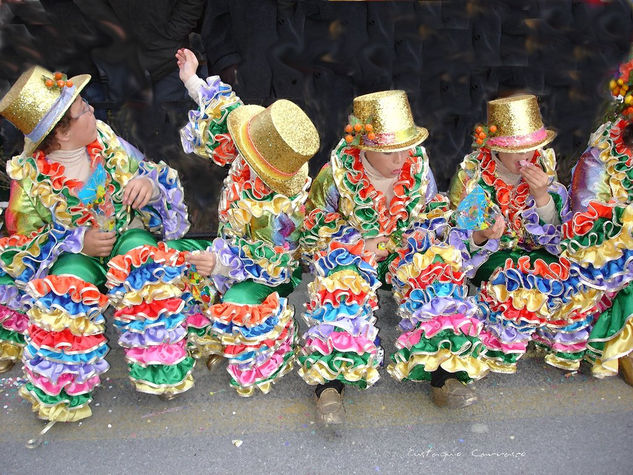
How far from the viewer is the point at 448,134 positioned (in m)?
3.60

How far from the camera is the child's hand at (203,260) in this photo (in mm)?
2172

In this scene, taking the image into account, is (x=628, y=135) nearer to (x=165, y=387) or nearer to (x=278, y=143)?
(x=278, y=143)

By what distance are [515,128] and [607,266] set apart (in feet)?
2.23

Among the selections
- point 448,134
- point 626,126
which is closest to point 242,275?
point 626,126

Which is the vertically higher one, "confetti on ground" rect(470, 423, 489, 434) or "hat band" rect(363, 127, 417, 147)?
"hat band" rect(363, 127, 417, 147)

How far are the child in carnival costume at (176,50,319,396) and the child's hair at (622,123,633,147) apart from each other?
1.34 metres

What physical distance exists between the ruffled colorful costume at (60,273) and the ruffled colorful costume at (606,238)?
1.78 m

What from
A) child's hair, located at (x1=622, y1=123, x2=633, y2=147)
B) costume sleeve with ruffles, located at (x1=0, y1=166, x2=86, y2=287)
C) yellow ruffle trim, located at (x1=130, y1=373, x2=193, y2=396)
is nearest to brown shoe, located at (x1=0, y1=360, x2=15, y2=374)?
costume sleeve with ruffles, located at (x1=0, y1=166, x2=86, y2=287)

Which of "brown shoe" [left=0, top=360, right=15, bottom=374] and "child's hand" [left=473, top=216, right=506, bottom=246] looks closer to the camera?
"child's hand" [left=473, top=216, right=506, bottom=246]

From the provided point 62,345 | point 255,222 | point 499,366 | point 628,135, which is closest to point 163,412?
point 62,345

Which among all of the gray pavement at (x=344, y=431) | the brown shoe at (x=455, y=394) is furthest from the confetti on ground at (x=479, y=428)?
the brown shoe at (x=455, y=394)

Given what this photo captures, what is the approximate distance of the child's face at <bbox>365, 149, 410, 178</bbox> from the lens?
2186mm

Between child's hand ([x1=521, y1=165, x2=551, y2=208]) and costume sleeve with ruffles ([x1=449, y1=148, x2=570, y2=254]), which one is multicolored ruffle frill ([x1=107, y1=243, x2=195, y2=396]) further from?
child's hand ([x1=521, y1=165, x2=551, y2=208])

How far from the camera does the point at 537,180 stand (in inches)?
90.1
